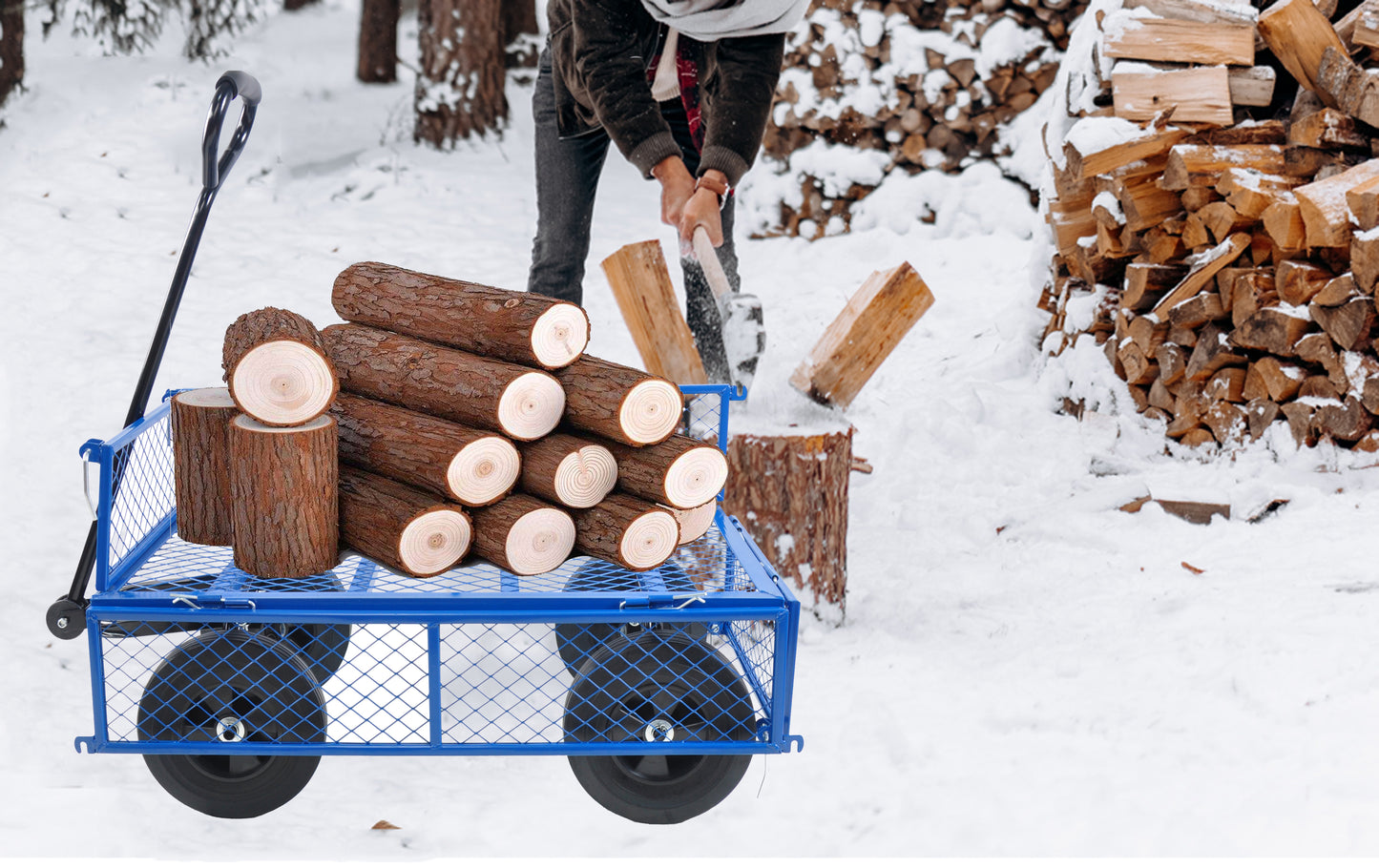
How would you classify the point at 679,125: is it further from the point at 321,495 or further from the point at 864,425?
the point at 321,495

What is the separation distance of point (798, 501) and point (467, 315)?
3.51 feet

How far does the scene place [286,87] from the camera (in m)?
8.48

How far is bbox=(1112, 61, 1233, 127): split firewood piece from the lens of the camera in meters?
3.93

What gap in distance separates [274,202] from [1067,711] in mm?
5513

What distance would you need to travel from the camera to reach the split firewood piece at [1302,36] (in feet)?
12.5

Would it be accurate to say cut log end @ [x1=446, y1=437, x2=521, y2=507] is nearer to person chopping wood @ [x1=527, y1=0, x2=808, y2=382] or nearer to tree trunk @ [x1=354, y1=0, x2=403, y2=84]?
person chopping wood @ [x1=527, y1=0, x2=808, y2=382]

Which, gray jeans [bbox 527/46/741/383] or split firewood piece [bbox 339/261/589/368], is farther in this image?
gray jeans [bbox 527/46/741/383]

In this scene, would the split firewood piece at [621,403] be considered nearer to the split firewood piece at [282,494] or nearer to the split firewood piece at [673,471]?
the split firewood piece at [673,471]

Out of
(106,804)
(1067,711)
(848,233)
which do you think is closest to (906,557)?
(1067,711)

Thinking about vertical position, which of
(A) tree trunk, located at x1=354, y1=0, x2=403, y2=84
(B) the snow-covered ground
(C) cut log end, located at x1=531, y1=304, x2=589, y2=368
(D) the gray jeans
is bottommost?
(B) the snow-covered ground

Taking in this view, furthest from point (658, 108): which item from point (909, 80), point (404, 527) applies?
point (909, 80)

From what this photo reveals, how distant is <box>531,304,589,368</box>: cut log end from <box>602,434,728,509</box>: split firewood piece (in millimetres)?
203

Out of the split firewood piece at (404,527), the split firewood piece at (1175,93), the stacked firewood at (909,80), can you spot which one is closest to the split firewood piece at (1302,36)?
the split firewood piece at (1175,93)

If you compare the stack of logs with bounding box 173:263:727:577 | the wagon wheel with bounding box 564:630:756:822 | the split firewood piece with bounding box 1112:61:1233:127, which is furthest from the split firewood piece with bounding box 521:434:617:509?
the split firewood piece with bounding box 1112:61:1233:127
